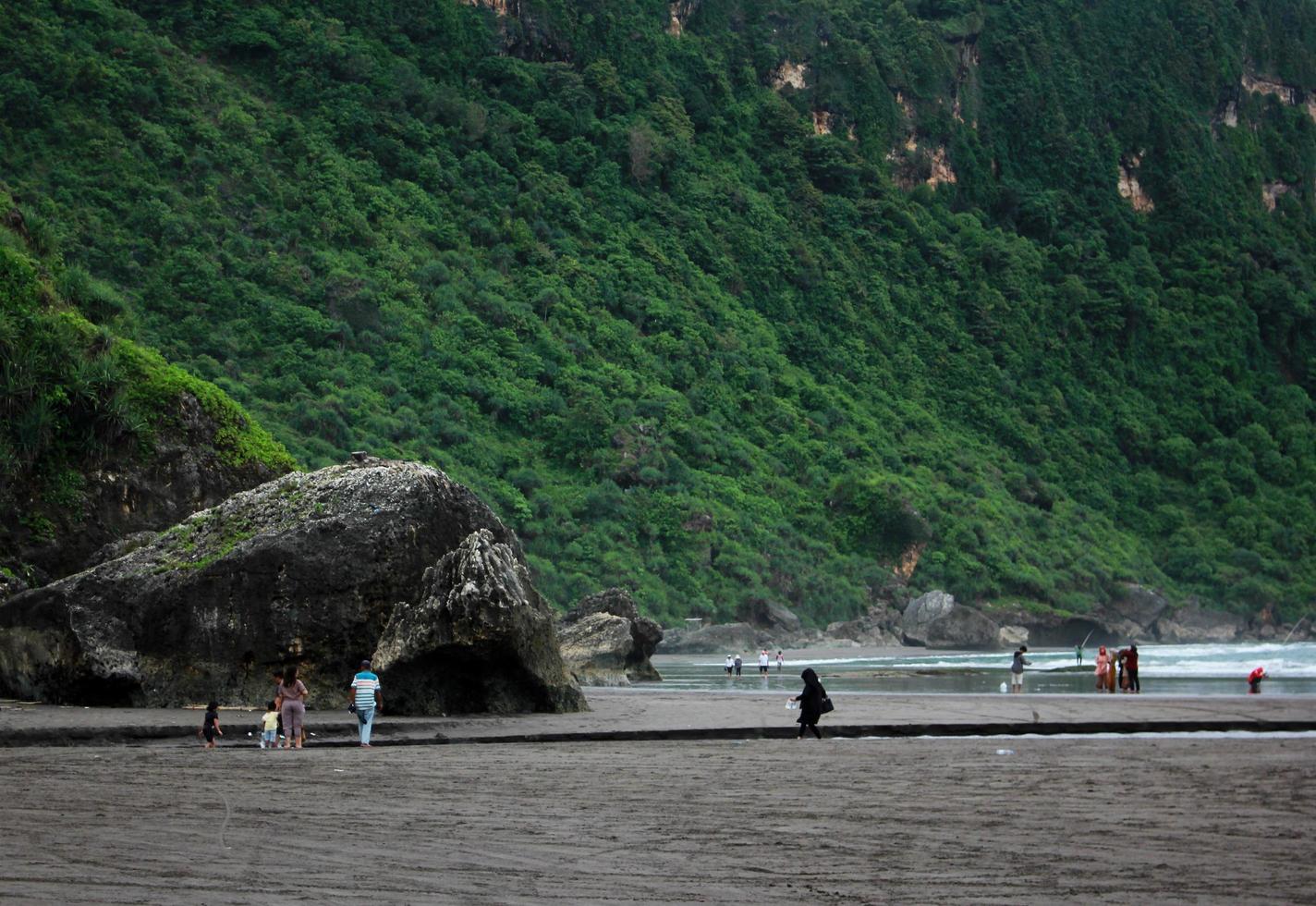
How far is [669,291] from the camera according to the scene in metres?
123

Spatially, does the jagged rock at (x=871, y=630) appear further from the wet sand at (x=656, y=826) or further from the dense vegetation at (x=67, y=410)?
the wet sand at (x=656, y=826)

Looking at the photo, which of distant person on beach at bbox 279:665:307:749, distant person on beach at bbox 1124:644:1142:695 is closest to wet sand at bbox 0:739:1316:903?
distant person on beach at bbox 279:665:307:749

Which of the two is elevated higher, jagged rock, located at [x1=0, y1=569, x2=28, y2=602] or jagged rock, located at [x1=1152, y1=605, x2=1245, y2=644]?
jagged rock, located at [x1=0, y1=569, x2=28, y2=602]

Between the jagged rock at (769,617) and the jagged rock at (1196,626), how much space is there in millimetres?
32887

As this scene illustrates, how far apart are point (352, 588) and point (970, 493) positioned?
98.7m

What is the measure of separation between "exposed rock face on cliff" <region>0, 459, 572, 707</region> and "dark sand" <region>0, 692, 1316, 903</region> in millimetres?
3680

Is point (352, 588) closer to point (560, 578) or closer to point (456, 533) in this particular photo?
point (456, 533)

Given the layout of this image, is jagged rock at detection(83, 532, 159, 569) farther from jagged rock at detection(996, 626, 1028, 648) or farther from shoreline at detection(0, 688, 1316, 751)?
jagged rock at detection(996, 626, 1028, 648)

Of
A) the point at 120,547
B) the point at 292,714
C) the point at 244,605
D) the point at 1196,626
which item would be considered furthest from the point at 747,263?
the point at 292,714

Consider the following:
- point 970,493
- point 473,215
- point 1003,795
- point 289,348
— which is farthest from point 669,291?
point 1003,795

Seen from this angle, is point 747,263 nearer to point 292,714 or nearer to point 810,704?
point 810,704

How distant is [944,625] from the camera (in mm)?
94250

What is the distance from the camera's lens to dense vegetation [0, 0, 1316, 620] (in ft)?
318

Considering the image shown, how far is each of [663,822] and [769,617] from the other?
258 ft
